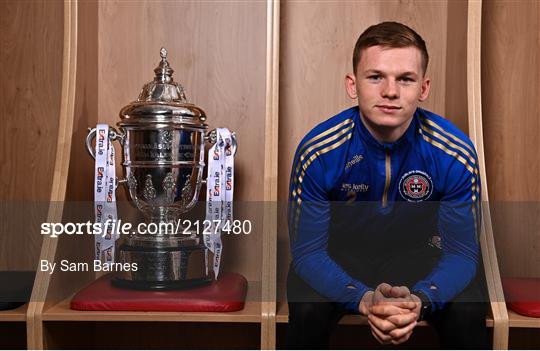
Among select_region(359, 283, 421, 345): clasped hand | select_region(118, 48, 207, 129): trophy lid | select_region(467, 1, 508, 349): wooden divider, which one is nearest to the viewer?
select_region(359, 283, 421, 345): clasped hand

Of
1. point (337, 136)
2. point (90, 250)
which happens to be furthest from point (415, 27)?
point (90, 250)

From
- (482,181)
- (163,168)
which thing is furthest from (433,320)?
(163,168)

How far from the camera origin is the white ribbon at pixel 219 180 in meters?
1.72

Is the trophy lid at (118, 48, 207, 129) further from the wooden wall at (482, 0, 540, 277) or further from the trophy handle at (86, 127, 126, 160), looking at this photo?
the wooden wall at (482, 0, 540, 277)

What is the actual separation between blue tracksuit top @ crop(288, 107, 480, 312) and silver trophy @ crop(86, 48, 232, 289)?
0.32m

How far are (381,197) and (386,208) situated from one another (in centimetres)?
3

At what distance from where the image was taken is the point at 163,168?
65.4 inches

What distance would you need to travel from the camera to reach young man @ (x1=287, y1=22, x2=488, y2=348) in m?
1.35

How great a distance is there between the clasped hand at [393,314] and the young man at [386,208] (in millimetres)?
15

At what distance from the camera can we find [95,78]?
1.94 m

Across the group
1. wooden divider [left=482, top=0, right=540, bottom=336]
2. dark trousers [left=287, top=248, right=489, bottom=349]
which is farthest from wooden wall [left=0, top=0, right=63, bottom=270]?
wooden divider [left=482, top=0, right=540, bottom=336]

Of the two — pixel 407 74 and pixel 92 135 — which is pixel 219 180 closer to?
pixel 92 135

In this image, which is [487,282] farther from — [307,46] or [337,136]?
[307,46]

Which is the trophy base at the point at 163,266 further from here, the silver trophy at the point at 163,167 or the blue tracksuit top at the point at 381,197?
the blue tracksuit top at the point at 381,197
